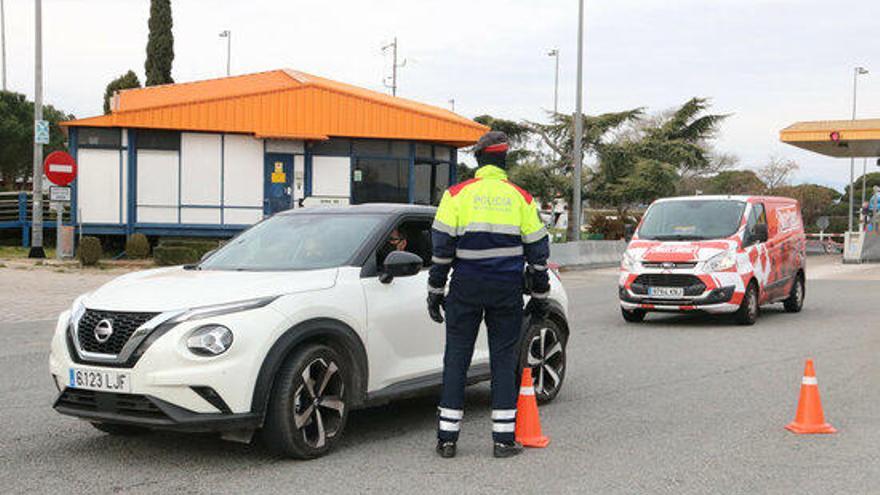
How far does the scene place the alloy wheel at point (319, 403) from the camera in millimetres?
5828

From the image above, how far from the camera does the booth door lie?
1161 inches

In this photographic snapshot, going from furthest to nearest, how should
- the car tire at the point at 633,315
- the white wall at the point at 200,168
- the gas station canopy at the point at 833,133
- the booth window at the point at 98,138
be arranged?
the gas station canopy at the point at 833,133 → the white wall at the point at 200,168 → the booth window at the point at 98,138 → the car tire at the point at 633,315

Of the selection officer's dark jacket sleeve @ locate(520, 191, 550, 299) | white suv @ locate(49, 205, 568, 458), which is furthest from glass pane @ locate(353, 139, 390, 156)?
officer's dark jacket sleeve @ locate(520, 191, 550, 299)

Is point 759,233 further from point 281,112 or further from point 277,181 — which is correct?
point 281,112

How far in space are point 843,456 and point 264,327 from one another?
3668mm

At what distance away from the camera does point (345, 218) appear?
7098 millimetres

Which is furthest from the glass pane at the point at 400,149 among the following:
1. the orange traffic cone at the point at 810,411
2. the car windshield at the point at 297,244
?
the orange traffic cone at the point at 810,411

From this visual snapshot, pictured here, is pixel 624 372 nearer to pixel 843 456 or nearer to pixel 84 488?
Answer: pixel 843 456

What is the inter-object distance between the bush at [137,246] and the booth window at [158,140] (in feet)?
10.1

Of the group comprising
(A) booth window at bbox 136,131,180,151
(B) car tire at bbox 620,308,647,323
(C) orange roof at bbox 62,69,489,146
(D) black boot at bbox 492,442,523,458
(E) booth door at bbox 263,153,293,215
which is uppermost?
(C) orange roof at bbox 62,69,489,146

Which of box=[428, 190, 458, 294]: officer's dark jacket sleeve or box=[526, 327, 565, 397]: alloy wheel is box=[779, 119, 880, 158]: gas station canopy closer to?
box=[526, 327, 565, 397]: alloy wheel

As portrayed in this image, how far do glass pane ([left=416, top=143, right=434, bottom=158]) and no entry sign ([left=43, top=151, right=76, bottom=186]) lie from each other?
11697 millimetres

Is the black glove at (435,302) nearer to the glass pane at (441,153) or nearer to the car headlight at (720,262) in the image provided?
the car headlight at (720,262)

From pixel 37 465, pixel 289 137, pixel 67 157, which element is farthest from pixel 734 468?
pixel 289 137
